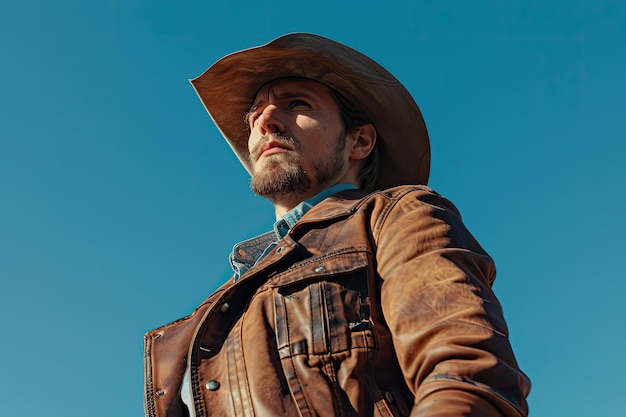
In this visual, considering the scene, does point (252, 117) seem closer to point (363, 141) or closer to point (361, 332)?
point (363, 141)

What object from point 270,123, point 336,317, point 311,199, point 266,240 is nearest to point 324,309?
point 336,317

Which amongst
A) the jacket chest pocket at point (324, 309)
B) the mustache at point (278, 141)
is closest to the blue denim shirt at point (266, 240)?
the mustache at point (278, 141)

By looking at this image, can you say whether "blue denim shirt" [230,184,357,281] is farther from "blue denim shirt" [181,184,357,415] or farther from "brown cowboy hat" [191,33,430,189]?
"brown cowboy hat" [191,33,430,189]

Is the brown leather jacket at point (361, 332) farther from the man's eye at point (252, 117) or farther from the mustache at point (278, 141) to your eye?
the man's eye at point (252, 117)

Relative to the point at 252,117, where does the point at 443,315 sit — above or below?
below

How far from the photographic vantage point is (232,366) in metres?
3.12

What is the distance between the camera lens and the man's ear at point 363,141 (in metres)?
4.52

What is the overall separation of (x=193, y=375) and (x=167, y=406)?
0.87ft

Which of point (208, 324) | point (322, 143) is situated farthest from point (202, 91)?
point (208, 324)

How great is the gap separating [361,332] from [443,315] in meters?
0.33

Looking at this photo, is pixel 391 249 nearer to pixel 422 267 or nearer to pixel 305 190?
pixel 422 267

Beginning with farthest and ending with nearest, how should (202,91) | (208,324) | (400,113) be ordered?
1. (202,91)
2. (400,113)
3. (208,324)

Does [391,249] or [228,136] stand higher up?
[228,136]

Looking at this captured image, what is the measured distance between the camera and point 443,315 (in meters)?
2.80
